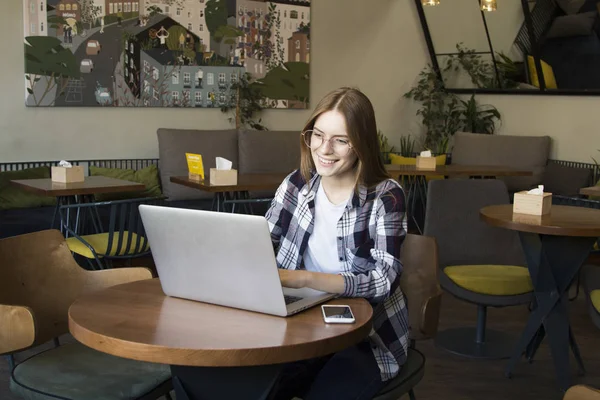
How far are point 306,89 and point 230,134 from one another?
1.18 m

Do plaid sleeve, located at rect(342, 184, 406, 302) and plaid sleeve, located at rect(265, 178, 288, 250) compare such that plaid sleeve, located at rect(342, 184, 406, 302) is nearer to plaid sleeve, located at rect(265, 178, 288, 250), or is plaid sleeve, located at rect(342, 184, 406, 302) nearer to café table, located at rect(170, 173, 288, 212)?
plaid sleeve, located at rect(265, 178, 288, 250)

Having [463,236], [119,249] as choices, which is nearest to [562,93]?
[463,236]

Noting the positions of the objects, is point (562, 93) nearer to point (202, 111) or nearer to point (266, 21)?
point (266, 21)

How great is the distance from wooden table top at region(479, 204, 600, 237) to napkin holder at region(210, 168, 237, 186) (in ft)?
6.39

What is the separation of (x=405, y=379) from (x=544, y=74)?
6.12 metres

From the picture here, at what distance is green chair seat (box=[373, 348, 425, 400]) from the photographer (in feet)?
6.99

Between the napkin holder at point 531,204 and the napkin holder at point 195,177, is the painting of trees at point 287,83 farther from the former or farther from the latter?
the napkin holder at point 531,204

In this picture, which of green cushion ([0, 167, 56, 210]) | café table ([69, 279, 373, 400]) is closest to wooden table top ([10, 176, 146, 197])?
green cushion ([0, 167, 56, 210])

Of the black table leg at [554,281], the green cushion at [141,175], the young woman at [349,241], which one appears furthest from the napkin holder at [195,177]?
the young woman at [349,241]

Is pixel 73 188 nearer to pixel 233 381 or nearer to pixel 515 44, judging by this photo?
pixel 233 381

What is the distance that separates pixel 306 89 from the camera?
796 centimetres

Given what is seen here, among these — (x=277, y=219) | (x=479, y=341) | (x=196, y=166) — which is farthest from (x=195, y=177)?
(x=277, y=219)

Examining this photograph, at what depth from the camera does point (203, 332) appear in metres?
1.71

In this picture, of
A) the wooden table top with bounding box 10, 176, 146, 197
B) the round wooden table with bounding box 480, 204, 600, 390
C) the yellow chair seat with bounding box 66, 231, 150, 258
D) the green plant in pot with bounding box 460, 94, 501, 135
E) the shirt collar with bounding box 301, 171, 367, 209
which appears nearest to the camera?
the shirt collar with bounding box 301, 171, 367, 209
